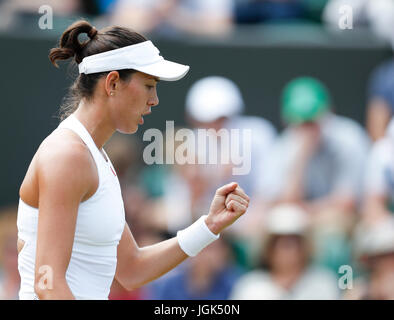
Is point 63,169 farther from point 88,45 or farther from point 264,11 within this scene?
point 264,11

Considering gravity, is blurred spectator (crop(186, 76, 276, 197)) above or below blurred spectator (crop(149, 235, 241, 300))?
above

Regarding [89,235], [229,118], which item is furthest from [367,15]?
[89,235]

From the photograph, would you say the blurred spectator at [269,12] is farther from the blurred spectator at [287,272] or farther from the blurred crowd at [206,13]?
the blurred spectator at [287,272]

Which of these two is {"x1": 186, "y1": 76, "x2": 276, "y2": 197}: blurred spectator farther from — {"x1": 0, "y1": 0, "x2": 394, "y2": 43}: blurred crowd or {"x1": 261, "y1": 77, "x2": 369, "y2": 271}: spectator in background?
{"x1": 0, "y1": 0, "x2": 394, "y2": 43}: blurred crowd

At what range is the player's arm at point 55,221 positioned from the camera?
8.06ft

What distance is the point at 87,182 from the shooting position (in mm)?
2559

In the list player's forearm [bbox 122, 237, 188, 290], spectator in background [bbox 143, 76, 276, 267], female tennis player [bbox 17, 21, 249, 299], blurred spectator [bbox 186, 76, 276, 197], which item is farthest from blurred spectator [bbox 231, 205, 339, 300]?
female tennis player [bbox 17, 21, 249, 299]

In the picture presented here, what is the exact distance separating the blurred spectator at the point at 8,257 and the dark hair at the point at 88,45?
2.60 meters

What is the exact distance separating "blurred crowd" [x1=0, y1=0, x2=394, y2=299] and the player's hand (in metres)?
2.13

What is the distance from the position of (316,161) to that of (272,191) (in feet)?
1.31

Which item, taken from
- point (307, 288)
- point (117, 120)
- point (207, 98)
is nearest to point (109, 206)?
point (117, 120)

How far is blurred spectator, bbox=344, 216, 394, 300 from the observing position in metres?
4.43

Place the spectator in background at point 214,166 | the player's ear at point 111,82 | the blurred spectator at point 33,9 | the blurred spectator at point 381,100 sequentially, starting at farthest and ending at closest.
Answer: the blurred spectator at point 33,9 → the blurred spectator at point 381,100 → the spectator in background at point 214,166 → the player's ear at point 111,82

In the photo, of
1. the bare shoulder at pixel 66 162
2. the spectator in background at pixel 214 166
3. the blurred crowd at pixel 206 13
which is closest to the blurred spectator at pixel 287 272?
the spectator in background at pixel 214 166
